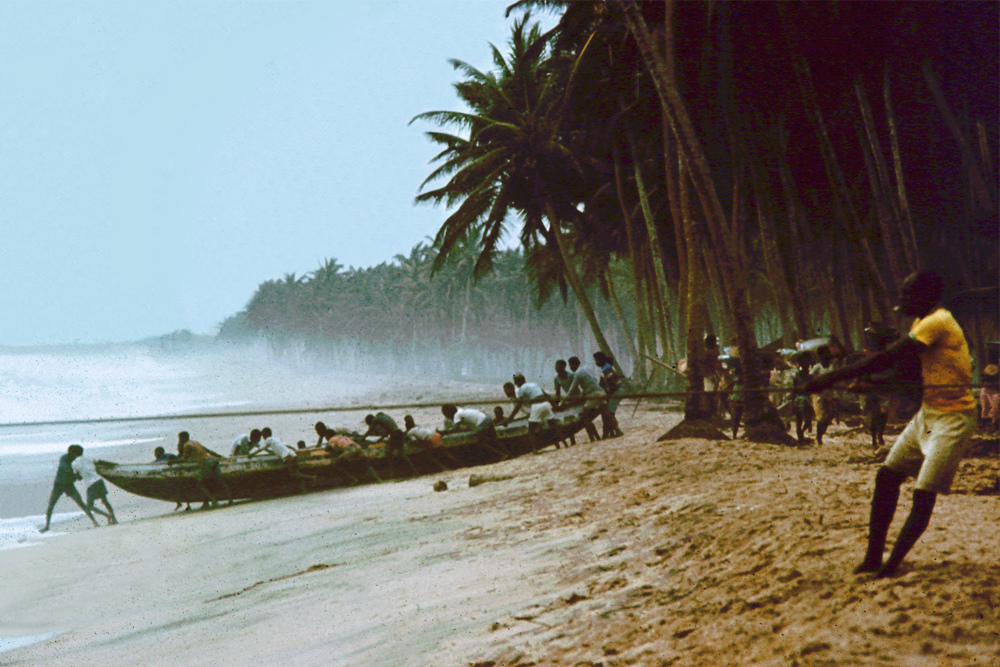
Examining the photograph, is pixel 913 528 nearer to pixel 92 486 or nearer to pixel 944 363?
pixel 944 363

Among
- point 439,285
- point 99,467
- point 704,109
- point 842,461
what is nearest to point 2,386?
point 439,285

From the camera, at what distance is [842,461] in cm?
823

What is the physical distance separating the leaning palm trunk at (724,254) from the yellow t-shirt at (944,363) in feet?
21.1

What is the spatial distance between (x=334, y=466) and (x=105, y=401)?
6357 centimetres

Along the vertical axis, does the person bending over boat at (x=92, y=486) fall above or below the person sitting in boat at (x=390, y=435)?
below

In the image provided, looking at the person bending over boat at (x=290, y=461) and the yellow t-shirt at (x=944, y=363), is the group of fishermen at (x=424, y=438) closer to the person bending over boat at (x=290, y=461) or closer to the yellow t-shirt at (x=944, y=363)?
the person bending over boat at (x=290, y=461)

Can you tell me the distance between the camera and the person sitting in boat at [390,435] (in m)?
14.3

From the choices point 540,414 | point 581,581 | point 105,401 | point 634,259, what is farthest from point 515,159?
point 105,401

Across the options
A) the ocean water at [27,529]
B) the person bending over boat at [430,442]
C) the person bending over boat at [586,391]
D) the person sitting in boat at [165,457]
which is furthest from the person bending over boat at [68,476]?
the person bending over boat at [586,391]

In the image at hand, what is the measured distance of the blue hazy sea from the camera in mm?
25062

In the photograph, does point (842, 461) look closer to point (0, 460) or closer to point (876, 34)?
point (876, 34)

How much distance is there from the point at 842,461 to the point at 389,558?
5.02 metres

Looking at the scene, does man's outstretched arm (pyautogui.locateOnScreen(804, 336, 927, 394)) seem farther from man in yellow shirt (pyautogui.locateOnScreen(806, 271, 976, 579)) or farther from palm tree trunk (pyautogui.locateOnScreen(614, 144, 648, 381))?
palm tree trunk (pyautogui.locateOnScreen(614, 144, 648, 381))

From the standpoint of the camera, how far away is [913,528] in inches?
145
